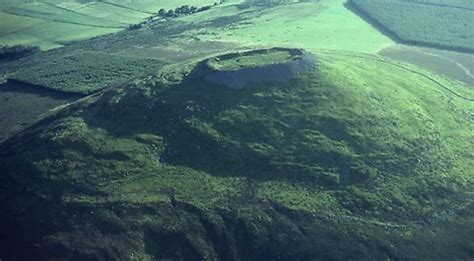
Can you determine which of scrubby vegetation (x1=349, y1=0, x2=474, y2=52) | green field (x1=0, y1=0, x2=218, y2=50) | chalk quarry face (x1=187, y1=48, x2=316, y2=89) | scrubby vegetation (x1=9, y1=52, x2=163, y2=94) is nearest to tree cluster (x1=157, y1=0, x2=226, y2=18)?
green field (x1=0, y1=0, x2=218, y2=50)

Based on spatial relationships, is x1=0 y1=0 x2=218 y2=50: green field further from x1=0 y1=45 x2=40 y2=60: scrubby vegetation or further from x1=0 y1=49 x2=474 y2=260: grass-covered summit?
x1=0 y1=49 x2=474 y2=260: grass-covered summit

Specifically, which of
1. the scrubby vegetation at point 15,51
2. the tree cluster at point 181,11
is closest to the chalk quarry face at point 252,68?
the scrubby vegetation at point 15,51

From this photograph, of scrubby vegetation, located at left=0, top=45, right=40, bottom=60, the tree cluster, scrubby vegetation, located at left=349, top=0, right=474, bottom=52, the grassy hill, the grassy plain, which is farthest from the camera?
the tree cluster

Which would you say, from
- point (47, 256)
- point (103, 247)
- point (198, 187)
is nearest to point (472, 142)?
point (198, 187)

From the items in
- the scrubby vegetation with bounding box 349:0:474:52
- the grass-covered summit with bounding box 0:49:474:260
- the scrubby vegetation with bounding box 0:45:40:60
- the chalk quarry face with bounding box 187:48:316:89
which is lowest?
the grass-covered summit with bounding box 0:49:474:260

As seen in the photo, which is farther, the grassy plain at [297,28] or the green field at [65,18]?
the green field at [65,18]

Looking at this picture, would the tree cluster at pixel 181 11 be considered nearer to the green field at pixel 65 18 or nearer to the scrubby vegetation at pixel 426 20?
the green field at pixel 65 18
